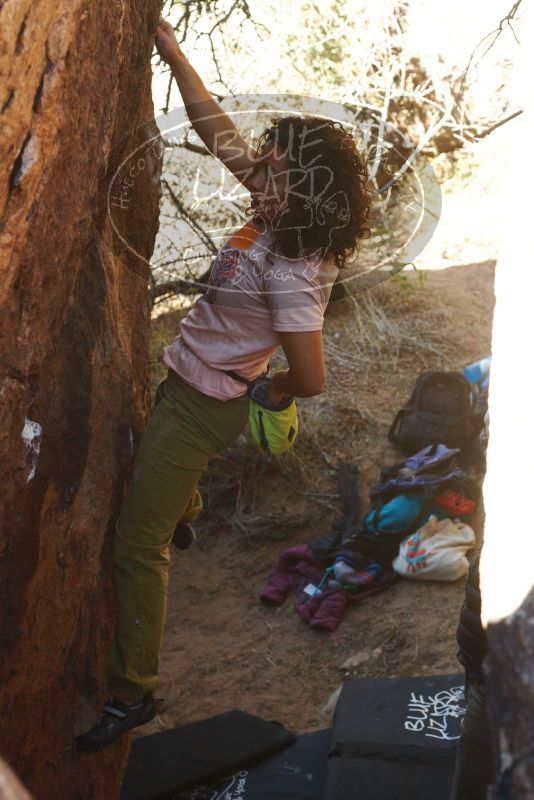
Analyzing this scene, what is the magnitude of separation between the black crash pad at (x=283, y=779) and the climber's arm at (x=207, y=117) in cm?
194

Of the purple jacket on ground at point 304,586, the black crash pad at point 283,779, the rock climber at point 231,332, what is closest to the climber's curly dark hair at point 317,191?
the rock climber at point 231,332

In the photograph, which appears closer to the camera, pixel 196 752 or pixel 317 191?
pixel 317 191

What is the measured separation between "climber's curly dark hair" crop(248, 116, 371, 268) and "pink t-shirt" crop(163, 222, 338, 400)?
6 centimetres

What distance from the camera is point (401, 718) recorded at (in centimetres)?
332

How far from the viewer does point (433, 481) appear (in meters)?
4.72

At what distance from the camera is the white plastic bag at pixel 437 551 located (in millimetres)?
4438

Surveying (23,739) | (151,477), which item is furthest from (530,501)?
(23,739)

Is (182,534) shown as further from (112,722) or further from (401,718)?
(401,718)

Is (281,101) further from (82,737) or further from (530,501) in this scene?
(530,501)

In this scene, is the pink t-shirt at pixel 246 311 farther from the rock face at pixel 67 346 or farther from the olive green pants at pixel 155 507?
the rock face at pixel 67 346

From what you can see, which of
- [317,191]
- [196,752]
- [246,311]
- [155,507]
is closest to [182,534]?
[155,507]

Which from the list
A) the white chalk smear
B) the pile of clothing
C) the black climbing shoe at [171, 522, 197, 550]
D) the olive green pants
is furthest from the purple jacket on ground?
the white chalk smear

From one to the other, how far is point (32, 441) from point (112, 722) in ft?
3.26

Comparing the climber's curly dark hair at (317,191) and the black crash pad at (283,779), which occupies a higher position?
the climber's curly dark hair at (317,191)
